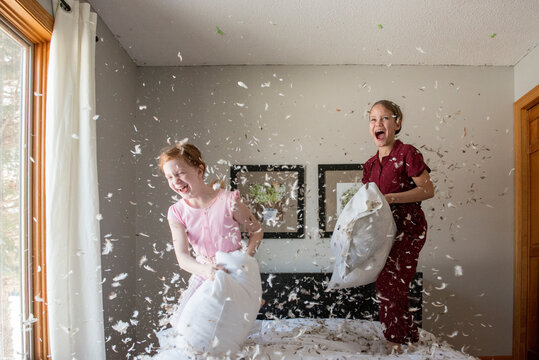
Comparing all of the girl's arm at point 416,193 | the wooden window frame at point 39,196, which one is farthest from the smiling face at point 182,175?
the girl's arm at point 416,193

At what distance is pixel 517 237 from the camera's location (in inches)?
135

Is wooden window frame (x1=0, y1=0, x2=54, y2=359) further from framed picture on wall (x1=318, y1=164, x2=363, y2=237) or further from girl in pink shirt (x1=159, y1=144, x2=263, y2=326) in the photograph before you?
framed picture on wall (x1=318, y1=164, x2=363, y2=237)

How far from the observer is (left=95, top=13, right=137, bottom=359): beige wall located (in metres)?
2.86

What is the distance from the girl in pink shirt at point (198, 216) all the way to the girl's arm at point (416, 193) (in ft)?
2.27

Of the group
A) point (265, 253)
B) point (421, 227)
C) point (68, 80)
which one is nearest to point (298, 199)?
point (265, 253)

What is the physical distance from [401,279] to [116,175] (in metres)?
1.91

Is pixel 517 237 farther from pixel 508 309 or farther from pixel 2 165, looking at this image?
pixel 2 165

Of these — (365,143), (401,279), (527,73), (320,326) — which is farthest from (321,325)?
(527,73)

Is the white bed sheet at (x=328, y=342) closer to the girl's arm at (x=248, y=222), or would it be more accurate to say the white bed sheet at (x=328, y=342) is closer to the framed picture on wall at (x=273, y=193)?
the girl's arm at (x=248, y=222)

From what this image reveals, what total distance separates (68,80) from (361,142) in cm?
203

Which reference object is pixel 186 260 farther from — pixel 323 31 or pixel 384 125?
pixel 323 31

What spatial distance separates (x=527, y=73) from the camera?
3.30 m

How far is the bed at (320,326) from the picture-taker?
2123 millimetres

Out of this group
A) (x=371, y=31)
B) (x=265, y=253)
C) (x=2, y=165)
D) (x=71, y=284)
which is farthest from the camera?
(x=265, y=253)
